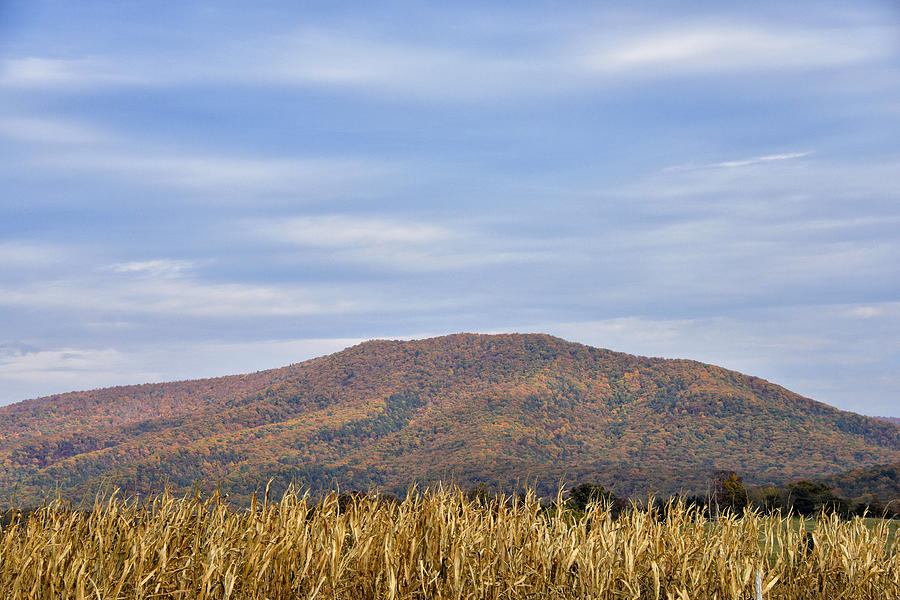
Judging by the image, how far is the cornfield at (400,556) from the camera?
672 centimetres

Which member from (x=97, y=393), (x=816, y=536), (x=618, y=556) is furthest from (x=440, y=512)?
(x=97, y=393)

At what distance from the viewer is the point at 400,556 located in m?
7.48

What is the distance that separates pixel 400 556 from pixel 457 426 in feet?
331

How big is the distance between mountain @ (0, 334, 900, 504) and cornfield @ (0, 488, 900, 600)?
54.0m

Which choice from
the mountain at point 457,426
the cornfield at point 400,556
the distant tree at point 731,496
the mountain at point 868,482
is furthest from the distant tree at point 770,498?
the mountain at point 457,426

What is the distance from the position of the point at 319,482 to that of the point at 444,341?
72.6m

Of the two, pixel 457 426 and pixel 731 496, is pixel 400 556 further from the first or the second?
pixel 457 426

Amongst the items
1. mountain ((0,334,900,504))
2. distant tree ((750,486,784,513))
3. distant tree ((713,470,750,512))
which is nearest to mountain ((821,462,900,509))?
mountain ((0,334,900,504))

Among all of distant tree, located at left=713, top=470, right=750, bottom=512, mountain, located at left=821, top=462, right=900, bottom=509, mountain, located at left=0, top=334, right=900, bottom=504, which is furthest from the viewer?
mountain, located at left=0, top=334, right=900, bottom=504

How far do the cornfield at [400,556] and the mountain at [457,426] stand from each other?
54.0 m

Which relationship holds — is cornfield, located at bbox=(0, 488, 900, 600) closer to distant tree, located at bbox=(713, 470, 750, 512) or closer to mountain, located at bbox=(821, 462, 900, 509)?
distant tree, located at bbox=(713, 470, 750, 512)

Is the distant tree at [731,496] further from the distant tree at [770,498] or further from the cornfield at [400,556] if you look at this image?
the cornfield at [400,556]

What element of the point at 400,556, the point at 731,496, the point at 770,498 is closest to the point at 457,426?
the point at 770,498

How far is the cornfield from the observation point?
672 centimetres
